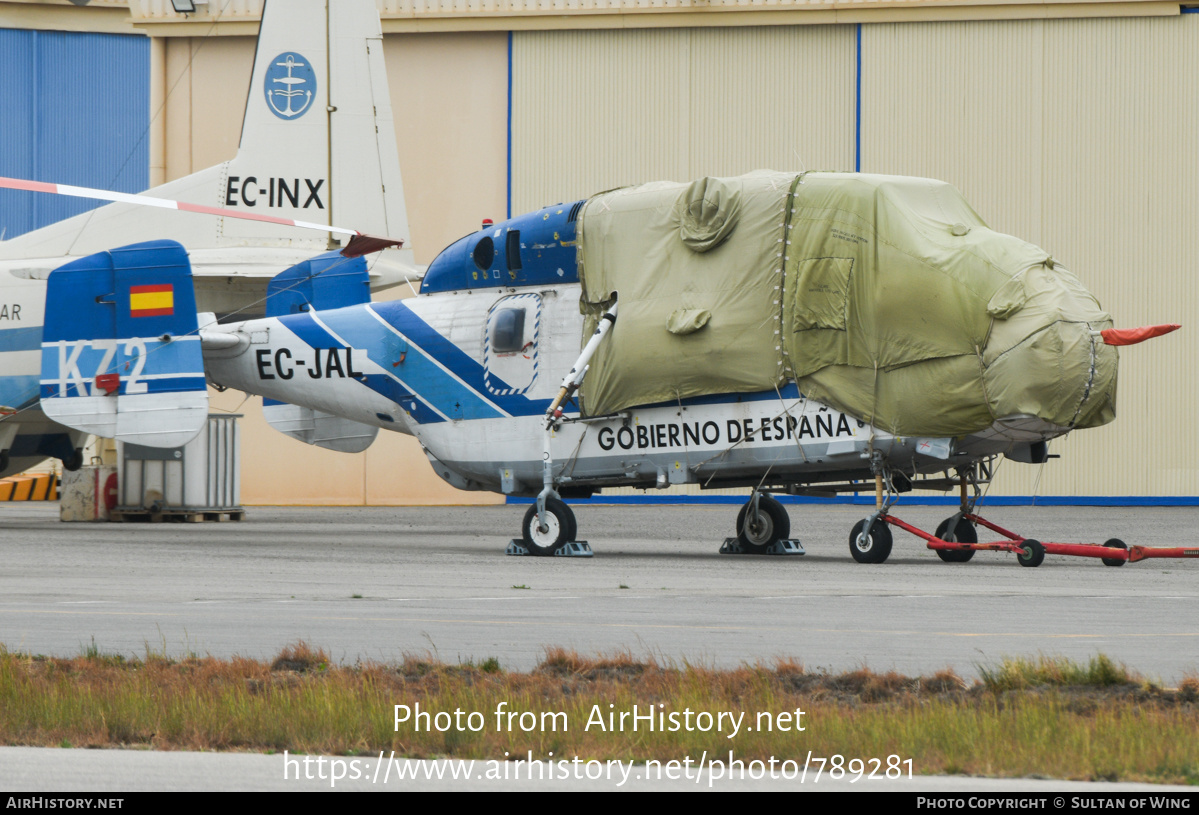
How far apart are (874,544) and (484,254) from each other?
6560 millimetres

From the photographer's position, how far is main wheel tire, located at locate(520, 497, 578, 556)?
58.2 ft

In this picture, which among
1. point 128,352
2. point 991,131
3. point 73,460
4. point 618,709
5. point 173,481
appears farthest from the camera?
point 991,131

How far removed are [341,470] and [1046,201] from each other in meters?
19.3

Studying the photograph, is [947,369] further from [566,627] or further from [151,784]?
[151,784]

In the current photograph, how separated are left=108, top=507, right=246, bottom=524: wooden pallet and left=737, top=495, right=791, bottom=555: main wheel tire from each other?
13.3 meters

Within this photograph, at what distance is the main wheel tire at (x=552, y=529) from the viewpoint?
1773 centimetres

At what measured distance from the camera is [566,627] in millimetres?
10281

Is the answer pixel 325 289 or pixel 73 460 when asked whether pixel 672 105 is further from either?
pixel 73 460

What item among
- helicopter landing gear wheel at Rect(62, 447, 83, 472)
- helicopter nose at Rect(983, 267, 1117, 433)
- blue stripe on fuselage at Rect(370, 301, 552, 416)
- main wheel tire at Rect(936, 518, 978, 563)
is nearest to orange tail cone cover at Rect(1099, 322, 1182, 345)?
helicopter nose at Rect(983, 267, 1117, 433)

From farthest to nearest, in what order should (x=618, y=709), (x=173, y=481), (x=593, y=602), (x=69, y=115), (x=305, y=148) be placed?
(x=69, y=115) < (x=173, y=481) < (x=305, y=148) < (x=593, y=602) < (x=618, y=709)

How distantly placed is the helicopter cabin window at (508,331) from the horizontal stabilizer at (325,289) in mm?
4067

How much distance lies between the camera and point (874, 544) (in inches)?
657

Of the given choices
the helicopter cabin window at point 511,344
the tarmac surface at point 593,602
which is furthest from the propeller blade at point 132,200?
the tarmac surface at point 593,602

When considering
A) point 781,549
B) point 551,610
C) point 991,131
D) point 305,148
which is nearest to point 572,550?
point 781,549
